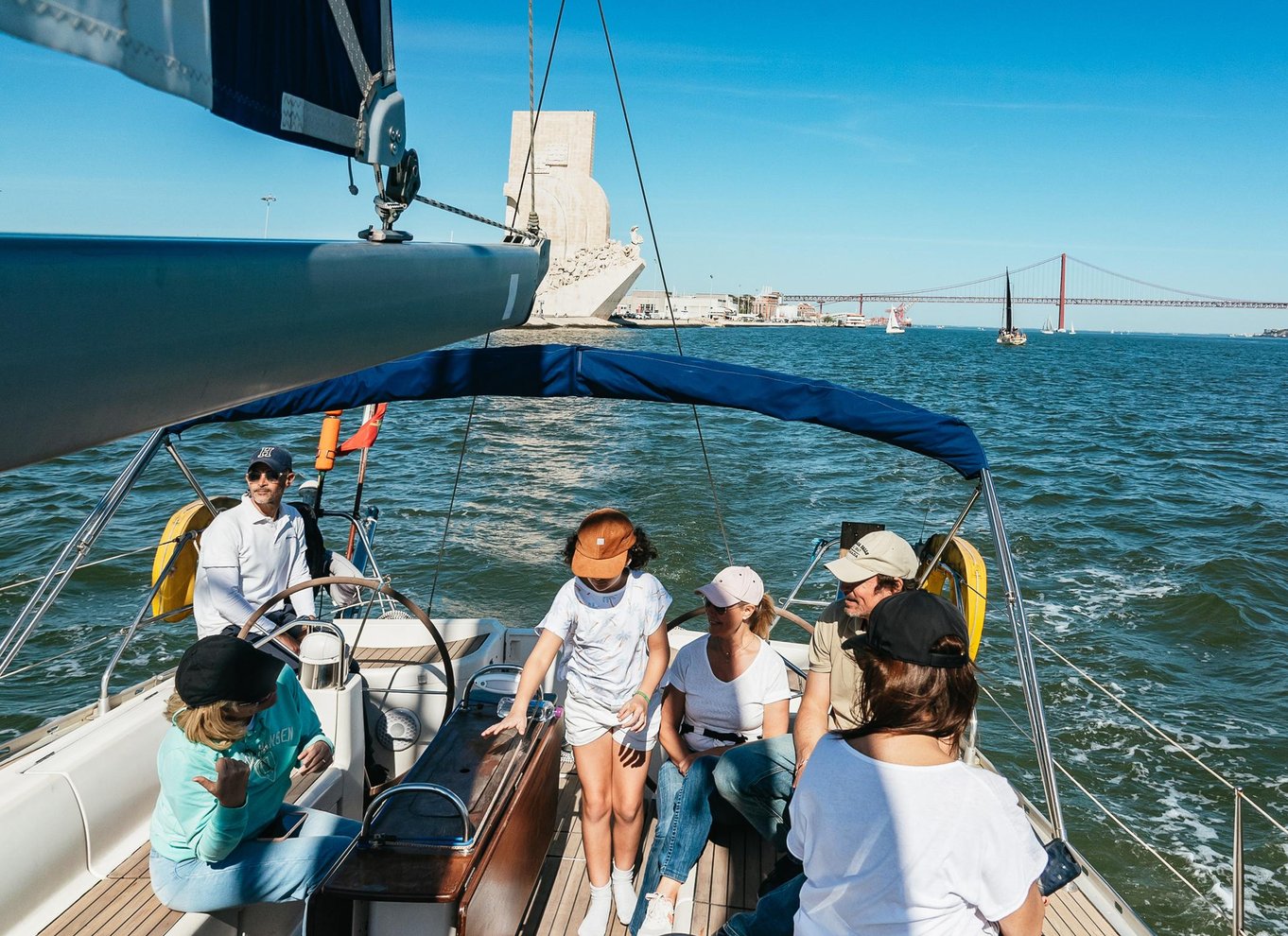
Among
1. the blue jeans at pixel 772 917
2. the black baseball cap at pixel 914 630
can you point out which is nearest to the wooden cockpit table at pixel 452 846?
the blue jeans at pixel 772 917

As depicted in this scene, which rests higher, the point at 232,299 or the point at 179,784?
the point at 232,299

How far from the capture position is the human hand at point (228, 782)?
240cm

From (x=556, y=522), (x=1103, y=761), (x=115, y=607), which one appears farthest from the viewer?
(x=556, y=522)

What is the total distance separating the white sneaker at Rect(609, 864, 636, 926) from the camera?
3.04m

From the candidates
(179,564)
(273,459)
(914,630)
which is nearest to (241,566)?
(273,459)

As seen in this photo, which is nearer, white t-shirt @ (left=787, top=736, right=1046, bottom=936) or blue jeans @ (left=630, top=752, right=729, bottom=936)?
white t-shirt @ (left=787, top=736, right=1046, bottom=936)

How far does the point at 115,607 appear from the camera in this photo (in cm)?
900

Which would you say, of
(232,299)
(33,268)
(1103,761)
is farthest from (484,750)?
(1103,761)

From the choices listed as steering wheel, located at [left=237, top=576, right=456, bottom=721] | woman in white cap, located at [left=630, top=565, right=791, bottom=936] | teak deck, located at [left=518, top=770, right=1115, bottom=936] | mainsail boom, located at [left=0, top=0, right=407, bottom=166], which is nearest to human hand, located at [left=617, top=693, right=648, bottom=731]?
woman in white cap, located at [left=630, top=565, right=791, bottom=936]

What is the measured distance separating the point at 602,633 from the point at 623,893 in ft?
2.82

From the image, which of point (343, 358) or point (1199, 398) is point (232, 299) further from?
point (1199, 398)

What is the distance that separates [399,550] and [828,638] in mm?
8945

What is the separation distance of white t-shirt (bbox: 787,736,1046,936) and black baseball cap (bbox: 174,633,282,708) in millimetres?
1466

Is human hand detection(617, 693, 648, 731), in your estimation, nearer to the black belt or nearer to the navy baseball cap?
the black belt
